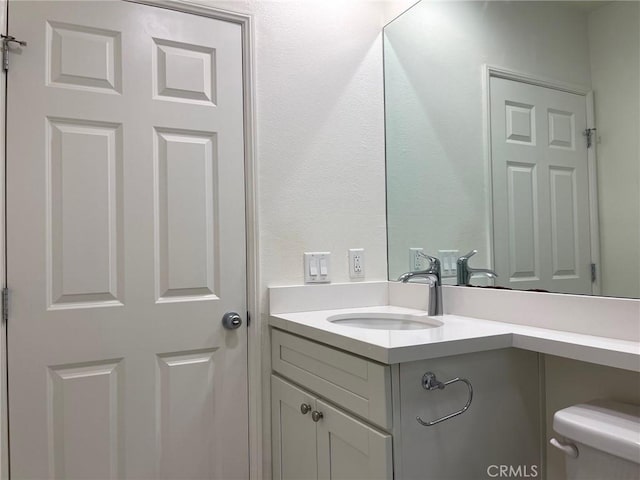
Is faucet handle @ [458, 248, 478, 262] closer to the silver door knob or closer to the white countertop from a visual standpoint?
the white countertop

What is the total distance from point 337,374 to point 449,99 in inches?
45.9

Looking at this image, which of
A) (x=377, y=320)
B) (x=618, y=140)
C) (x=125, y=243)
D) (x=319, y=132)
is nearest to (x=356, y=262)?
(x=377, y=320)

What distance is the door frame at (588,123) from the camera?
1.36 m

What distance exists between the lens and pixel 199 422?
5.57ft

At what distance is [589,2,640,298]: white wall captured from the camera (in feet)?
4.14

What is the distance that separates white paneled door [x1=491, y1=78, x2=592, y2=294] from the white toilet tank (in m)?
0.33

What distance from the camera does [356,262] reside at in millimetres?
1983

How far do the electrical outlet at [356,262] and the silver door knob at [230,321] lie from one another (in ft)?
1.65

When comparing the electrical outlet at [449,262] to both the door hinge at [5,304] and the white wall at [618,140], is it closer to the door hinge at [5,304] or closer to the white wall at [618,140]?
the white wall at [618,140]

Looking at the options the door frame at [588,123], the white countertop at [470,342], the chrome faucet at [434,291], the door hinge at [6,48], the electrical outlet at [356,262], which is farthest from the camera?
the electrical outlet at [356,262]

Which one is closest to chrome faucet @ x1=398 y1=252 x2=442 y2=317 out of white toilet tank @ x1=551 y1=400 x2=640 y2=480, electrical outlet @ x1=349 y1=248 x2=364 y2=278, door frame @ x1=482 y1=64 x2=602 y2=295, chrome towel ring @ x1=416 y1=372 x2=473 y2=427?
door frame @ x1=482 y1=64 x2=602 y2=295

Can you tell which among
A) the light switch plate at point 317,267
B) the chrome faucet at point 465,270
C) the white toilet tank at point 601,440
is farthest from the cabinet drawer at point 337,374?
the chrome faucet at point 465,270

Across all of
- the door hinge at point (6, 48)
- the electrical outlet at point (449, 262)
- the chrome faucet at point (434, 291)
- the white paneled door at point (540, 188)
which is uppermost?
the door hinge at point (6, 48)

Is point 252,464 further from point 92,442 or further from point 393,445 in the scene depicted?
point 393,445
